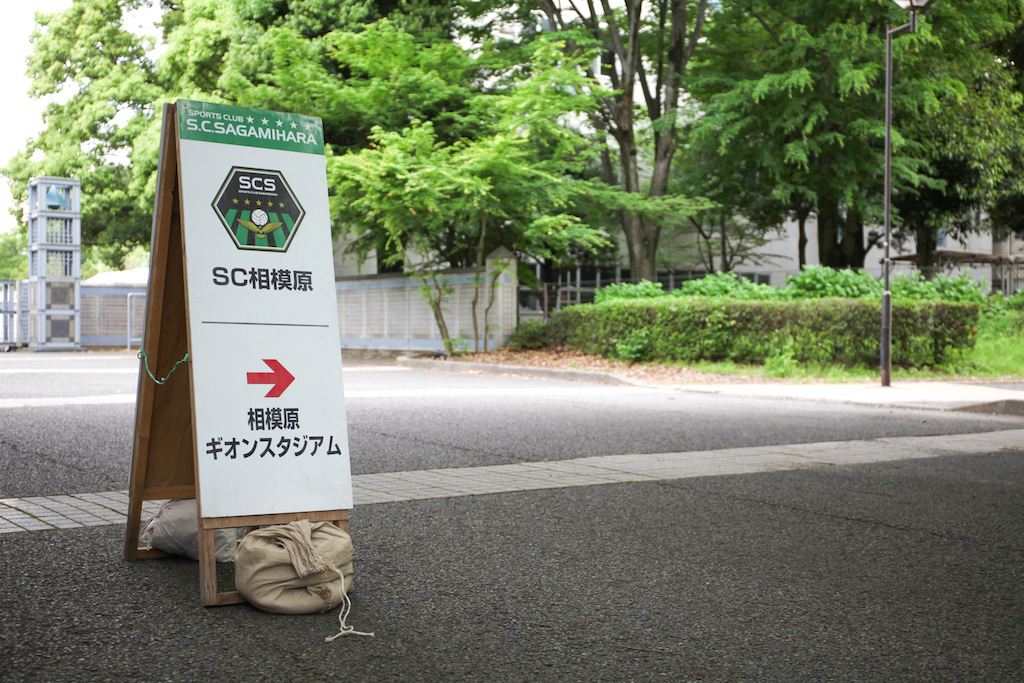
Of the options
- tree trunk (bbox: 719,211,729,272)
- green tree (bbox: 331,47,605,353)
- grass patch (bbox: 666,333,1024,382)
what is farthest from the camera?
tree trunk (bbox: 719,211,729,272)

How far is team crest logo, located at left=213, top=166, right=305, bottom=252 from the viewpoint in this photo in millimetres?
3988

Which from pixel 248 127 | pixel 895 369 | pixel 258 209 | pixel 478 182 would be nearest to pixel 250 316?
pixel 258 209

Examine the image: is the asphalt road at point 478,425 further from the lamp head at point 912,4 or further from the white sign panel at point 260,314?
the lamp head at point 912,4

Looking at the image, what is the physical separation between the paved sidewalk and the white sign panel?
1882 millimetres

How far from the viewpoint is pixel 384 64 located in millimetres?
22625

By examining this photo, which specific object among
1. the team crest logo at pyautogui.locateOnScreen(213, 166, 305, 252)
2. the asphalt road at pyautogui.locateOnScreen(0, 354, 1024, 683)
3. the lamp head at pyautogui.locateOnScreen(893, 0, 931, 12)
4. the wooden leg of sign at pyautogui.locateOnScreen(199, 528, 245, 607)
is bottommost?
the asphalt road at pyautogui.locateOnScreen(0, 354, 1024, 683)

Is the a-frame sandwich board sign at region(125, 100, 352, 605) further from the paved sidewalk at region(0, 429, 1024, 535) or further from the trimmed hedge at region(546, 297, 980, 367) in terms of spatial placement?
the trimmed hedge at region(546, 297, 980, 367)

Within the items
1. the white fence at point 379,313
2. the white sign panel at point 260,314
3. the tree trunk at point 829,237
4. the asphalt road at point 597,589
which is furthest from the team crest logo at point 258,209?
the tree trunk at point 829,237

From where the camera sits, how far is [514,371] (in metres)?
A: 19.6

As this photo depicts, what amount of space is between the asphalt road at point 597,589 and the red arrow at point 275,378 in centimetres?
89

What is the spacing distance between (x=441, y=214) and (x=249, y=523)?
17020mm

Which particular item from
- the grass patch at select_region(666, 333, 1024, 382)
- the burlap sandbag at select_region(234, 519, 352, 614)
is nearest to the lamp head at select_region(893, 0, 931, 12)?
the grass patch at select_region(666, 333, 1024, 382)

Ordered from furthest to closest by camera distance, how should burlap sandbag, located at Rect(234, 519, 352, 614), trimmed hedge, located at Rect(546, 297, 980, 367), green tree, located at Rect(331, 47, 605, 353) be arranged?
Answer: green tree, located at Rect(331, 47, 605, 353), trimmed hedge, located at Rect(546, 297, 980, 367), burlap sandbag, located at Rect(234, 519, 352, 614)

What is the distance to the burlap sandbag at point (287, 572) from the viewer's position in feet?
12.3
